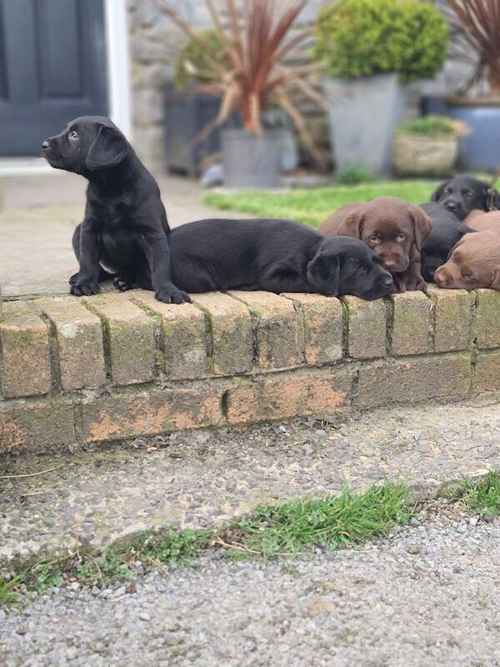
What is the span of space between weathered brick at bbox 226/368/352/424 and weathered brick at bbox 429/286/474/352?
330 millimetres

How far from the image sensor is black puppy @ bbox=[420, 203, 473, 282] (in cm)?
316

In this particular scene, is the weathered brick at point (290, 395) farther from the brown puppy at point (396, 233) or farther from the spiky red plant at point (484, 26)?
the spiky red plant at point (484, 26)

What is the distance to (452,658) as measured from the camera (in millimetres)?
1786

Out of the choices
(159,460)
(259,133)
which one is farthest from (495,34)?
(159,460)

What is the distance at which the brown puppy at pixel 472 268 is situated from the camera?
9.57 ft

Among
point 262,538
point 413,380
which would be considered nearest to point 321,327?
point 413,380

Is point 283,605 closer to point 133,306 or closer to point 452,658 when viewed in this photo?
point 452,658

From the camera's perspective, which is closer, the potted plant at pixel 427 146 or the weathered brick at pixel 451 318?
the weathered brick at pixel 451 318

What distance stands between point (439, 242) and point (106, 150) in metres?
1.23

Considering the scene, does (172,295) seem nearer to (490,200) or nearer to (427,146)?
(490,200)

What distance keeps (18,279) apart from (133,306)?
723 millimetres

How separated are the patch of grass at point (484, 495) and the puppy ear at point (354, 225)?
953 millimetres

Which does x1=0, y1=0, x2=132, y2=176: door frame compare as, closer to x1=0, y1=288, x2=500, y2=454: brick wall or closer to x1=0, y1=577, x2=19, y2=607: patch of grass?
x1=0, y1=288, x2=500, y2=454: brick wall

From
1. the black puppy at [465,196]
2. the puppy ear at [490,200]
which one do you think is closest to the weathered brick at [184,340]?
the black puppy at [465,196]
